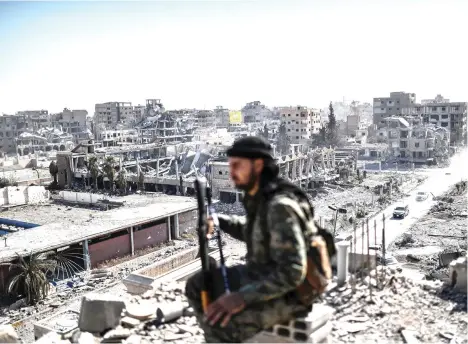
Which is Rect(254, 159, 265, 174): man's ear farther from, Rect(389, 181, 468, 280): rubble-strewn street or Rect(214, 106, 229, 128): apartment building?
Rect(214, 106, 229, 128): apartment building

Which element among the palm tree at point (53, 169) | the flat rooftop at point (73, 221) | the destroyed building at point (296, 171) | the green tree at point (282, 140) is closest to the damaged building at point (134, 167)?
the palm tree at point (53, 169)

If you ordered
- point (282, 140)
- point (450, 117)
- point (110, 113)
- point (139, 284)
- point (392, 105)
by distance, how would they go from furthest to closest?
point (110, 113)
point (392, 105)
point (282, 140)
point (450, 117)
point (139, 284)

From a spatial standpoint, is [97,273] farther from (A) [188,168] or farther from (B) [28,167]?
(B) [28,167]

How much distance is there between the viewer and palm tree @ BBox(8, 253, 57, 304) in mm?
16344

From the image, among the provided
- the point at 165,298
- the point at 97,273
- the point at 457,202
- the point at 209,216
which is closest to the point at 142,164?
the point at 97,273

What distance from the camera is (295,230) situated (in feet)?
9.25

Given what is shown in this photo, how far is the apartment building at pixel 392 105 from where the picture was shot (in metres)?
60.7

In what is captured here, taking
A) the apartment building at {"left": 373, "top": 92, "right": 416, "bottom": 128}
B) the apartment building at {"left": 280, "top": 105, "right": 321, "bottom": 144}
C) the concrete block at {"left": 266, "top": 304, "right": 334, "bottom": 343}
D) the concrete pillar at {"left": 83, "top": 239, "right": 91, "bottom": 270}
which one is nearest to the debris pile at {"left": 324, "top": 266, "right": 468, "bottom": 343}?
the concrete block at {"left": 266, "top": 304, "right": 334, "bottom": 343}

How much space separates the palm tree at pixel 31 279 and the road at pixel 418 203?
11.7 meters

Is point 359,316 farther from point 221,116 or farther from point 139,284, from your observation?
point 221,116

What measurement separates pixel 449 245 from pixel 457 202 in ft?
34.7

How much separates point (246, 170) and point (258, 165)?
3.8 inches

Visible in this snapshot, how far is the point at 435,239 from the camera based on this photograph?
73.0 feet

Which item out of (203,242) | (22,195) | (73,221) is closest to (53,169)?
(22,195)
